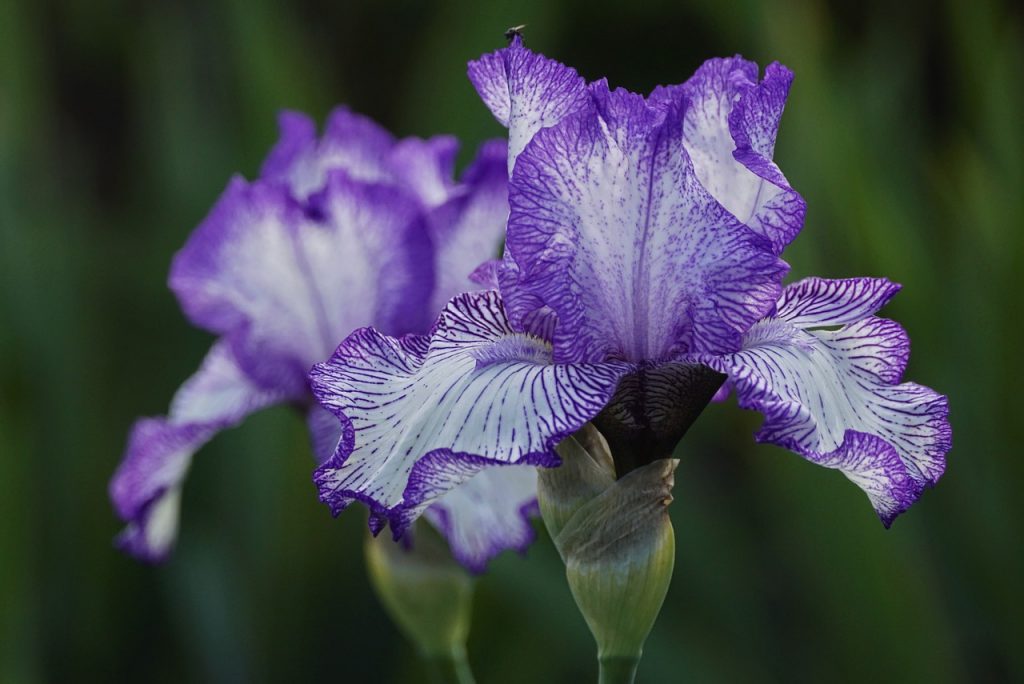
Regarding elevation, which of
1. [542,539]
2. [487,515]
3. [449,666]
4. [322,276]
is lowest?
[542,539]

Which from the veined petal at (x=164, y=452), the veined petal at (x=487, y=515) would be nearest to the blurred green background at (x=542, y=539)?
the veined petal at (x=164, y=452)

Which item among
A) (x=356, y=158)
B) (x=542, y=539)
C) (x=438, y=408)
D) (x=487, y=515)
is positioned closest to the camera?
(x=438, y=408)

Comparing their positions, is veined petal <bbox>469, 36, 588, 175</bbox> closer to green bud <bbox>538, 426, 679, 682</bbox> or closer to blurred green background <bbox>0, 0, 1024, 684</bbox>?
green bud <bbox>538, 426, 679, 682</bbox>

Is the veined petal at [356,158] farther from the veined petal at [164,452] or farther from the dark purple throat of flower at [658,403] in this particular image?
the dark purple throat of flower at [658,403]

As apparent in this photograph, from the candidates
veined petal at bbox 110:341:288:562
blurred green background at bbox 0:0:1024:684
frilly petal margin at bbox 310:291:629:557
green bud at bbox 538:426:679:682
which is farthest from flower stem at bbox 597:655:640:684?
blurred green background at bbox 0:0:1024:684

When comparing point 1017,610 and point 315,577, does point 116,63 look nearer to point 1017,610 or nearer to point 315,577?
point 315,577

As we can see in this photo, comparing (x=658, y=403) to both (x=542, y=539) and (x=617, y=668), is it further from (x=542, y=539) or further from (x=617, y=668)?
(x=542, y=539)

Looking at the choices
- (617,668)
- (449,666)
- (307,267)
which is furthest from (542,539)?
(617,668)
